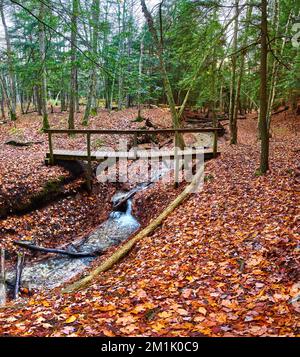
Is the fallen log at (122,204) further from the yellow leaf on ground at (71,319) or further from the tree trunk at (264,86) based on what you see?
the yellow leaf on ground at (71,319)

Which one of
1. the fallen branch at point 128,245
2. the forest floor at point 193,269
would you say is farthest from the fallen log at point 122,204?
the fallen branch at point 128,245

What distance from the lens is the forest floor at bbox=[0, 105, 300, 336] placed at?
142 inches

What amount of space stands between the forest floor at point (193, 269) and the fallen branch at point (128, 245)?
15 centimetres

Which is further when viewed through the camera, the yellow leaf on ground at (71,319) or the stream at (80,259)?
the stream at (80,259)

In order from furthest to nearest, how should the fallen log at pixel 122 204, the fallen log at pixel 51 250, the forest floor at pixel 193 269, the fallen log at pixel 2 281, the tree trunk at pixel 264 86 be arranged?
the fallen log at pixel 122 204
the tree trunk at pixel 264 86
the fallen log at pixel 51 250
the fallen log at pixel 2 281
the forest floor at pixel 193 269

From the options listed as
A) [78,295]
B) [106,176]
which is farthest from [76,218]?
[78,295]

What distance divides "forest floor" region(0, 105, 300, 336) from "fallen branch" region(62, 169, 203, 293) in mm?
151

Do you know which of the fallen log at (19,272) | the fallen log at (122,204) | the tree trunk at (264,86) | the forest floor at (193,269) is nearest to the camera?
the forest floor at (193,269)

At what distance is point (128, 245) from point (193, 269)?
2.36m

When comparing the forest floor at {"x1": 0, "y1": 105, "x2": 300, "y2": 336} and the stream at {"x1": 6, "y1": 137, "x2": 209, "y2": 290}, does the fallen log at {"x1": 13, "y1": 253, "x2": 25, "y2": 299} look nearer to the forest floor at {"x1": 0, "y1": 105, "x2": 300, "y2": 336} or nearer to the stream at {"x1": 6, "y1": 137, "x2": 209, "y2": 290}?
the stream at {"x1": 6, "y1": 137, "x2": 209, "y2": 290}

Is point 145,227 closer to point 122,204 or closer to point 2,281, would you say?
point 122,204

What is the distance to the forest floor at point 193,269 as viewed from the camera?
3619 mm

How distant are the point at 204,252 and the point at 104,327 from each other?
8.43 ft

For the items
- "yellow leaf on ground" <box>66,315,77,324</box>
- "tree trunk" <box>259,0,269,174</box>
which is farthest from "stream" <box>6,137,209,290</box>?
"tree trunk" <box>259,0,269,174</box>
